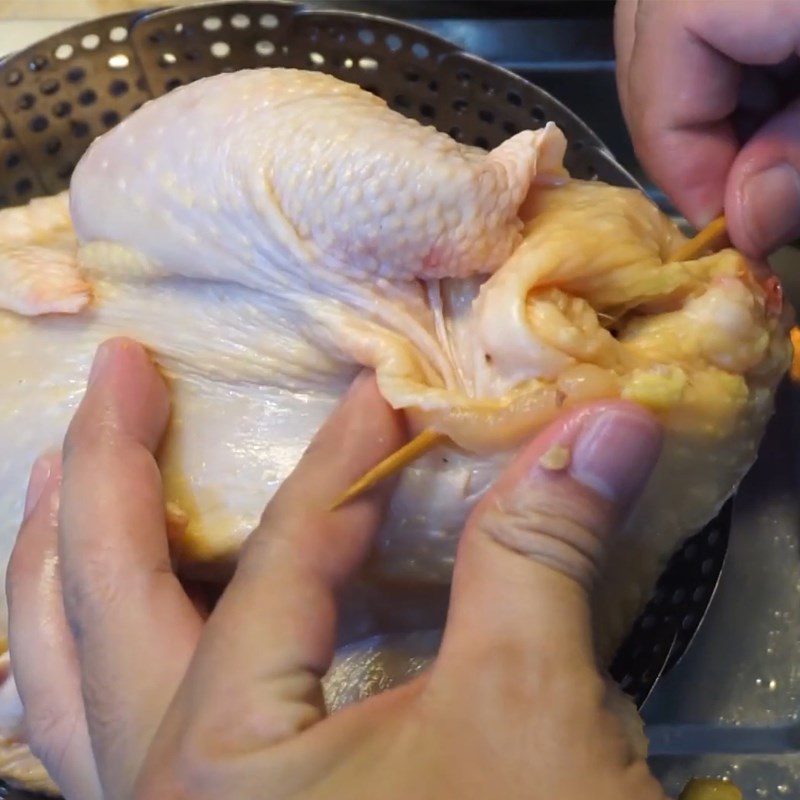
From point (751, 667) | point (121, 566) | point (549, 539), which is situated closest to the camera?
point (549, 539)

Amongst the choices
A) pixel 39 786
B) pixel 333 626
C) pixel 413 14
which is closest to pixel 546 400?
pixel 333 626

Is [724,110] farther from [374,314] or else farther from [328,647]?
[328,647]

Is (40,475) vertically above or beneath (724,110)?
beneath

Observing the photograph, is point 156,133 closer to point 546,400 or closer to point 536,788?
point 546,400

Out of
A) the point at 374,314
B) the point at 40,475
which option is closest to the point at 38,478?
the point at 40,475

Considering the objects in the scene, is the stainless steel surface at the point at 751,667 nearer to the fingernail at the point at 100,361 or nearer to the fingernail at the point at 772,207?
the fingernail at the point at 772,207
